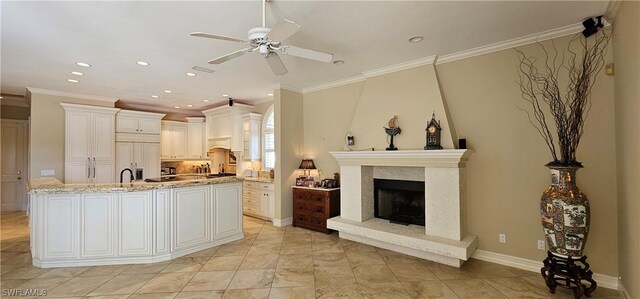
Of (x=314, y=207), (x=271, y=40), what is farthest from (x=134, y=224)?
(x=271, y=40)

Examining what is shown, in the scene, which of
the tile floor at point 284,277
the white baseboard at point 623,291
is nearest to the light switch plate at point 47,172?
the tile floor at point 284,277

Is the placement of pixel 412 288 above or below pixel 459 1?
below

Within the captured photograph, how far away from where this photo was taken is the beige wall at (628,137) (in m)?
2.21

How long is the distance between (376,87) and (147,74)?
12.6 feet

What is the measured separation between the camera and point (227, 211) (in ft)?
14.9

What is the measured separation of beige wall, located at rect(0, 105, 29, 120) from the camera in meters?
6.76

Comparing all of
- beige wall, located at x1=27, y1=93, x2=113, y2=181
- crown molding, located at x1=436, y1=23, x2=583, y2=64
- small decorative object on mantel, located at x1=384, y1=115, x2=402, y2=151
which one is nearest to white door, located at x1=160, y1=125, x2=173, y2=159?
beige wall, located at x1=27, y1=93, x2=113, y2=181

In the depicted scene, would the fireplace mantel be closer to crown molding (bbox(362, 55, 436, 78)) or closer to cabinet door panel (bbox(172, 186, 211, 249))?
crown molding (bbox(362, 55, 436, 78))

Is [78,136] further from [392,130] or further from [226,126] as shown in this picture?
[392,130]

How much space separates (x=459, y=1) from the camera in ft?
8.39

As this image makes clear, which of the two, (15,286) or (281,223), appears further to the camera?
(281,223)

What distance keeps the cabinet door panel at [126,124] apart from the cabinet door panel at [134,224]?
3.67m

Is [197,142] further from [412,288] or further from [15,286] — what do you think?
[412,288]

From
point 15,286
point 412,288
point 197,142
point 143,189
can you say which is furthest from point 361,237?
point 197,142
